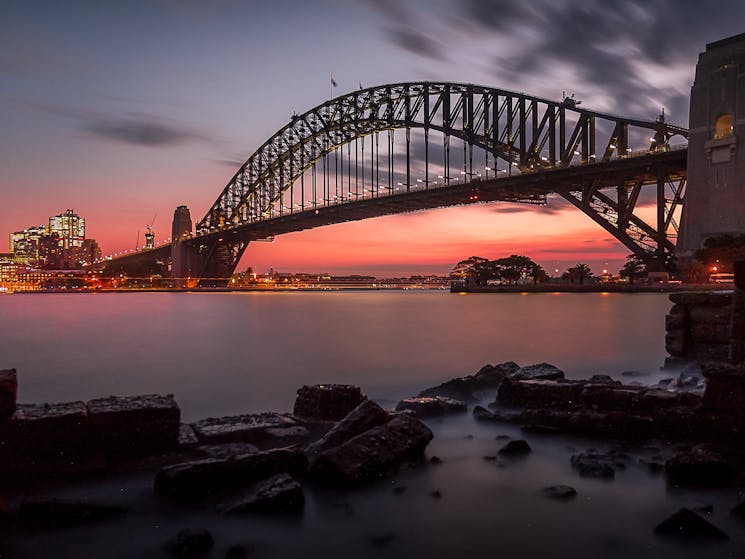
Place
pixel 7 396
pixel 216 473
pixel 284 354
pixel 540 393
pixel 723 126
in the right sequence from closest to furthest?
pixel 216 473, pixel 7 396, pixel 540 393, pixel 284 354, pixel 723 126

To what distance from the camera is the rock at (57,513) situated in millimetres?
2885

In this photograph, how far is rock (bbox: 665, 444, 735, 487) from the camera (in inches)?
133

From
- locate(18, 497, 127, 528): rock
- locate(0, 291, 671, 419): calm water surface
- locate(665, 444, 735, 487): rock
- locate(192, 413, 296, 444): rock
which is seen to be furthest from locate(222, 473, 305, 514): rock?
locate(0, 291, 671, 419): calm water surface

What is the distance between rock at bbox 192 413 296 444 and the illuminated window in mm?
35103

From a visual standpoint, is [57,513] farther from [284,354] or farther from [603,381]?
[284,354]

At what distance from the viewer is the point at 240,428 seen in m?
4.44

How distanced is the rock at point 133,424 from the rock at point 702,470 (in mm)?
3322

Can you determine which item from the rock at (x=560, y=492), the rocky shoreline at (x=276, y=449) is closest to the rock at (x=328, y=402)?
the rocky shoreline at (x=276, y=449)

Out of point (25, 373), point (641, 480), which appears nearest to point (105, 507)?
point (641, 480)

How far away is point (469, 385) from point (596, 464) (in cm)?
300

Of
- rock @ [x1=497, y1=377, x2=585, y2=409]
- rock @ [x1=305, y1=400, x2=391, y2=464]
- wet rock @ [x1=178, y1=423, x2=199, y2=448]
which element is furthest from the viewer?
rock @ [x1=497, y1=377, x2=585, y2=409]

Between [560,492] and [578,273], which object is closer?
[560,492]

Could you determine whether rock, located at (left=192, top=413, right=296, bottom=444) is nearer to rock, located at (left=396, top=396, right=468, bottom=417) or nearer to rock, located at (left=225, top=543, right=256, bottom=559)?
rock, located at (left=396, top=396, right=468, bottom=417)

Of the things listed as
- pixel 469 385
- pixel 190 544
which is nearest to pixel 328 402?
pixel 469 385
